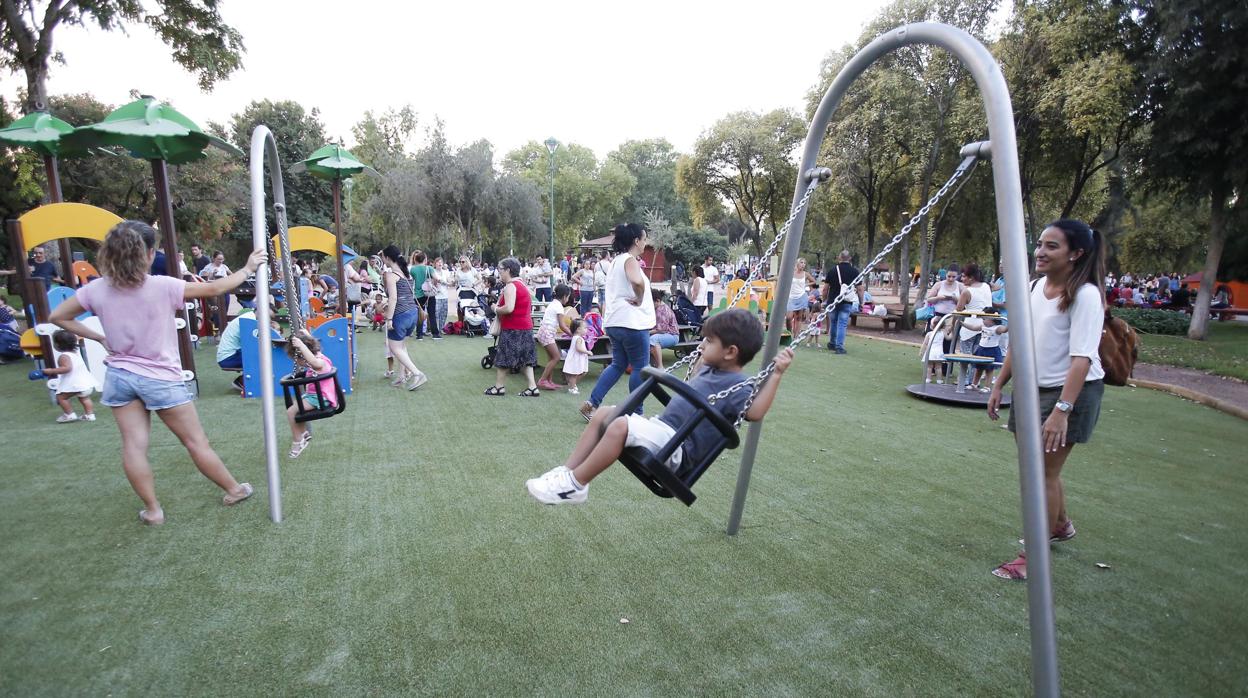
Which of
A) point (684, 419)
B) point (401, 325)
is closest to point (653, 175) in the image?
point (401, 325)

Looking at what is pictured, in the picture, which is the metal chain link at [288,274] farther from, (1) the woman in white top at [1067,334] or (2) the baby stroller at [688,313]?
(2) the baby stroller at [688,313]

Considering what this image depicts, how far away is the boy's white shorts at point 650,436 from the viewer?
2.92 m

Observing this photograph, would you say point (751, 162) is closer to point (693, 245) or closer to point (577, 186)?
point (693, 245)

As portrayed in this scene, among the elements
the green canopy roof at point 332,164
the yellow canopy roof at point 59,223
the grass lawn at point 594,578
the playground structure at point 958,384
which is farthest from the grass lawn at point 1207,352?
the yellow canopy roof at point 59,223

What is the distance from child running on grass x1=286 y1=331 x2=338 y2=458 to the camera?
14.8 feet

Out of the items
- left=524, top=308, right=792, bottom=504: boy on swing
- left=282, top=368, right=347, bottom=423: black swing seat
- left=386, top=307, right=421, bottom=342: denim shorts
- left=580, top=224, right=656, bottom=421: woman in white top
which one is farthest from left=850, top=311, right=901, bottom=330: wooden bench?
left=282, top=368, right=347, bottom=423: black swing seat

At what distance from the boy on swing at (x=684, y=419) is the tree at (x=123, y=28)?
59.2 feet

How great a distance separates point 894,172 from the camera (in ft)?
63.8

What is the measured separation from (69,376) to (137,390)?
392 centimetres

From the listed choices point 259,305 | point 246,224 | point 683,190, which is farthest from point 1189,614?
point 246,224

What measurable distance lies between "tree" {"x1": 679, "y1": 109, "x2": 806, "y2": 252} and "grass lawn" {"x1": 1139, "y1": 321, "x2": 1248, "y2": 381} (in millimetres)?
16743

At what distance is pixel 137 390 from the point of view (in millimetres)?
3738

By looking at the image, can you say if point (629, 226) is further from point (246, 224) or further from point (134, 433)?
point (246, 224)

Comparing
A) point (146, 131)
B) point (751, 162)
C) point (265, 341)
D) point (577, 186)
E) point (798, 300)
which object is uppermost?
point (577, 186)
